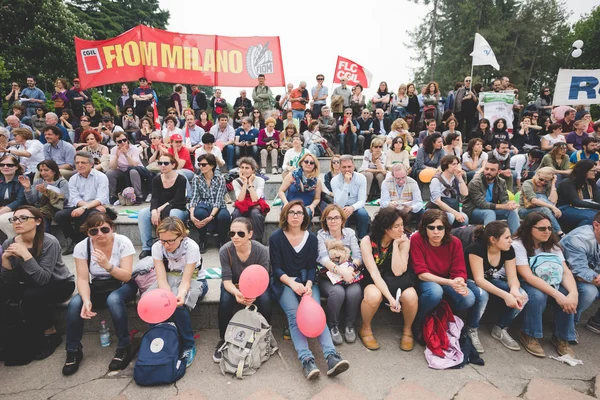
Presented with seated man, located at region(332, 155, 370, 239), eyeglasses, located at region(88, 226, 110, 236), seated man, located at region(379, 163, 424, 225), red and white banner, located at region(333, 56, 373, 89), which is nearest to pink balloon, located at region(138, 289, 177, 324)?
eyeglasses, located at region(88, 226, 110, 236)

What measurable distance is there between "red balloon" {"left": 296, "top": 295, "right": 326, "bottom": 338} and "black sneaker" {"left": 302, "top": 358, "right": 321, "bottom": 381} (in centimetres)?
22

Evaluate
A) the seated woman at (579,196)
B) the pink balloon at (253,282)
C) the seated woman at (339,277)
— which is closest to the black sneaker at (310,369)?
the seated woman at (339,277)

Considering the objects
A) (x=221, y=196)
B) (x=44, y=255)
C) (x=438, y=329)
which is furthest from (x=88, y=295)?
(x=438, y=329)

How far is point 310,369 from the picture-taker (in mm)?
2611

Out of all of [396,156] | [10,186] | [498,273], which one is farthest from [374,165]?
[10,186]

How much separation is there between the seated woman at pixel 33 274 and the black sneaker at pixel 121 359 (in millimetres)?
746

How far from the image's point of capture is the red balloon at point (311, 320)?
8.84ft

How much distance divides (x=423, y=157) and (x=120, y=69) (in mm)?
8359

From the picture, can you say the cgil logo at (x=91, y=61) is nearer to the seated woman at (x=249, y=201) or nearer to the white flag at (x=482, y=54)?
the seated woman at (x=249, y=201)

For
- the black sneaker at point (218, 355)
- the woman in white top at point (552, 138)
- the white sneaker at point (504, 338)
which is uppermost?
the woman in white top at point (552, 138)

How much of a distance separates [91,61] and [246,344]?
360 inches

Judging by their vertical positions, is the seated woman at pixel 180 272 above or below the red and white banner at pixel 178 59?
below

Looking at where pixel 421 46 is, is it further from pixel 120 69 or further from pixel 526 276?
pixel 526 276

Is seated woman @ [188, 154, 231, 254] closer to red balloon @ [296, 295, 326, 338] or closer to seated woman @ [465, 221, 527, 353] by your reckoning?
red balloon @ [296, 295, 326, 338]
